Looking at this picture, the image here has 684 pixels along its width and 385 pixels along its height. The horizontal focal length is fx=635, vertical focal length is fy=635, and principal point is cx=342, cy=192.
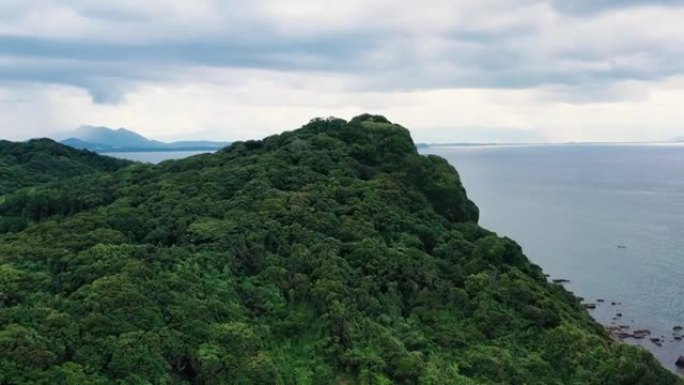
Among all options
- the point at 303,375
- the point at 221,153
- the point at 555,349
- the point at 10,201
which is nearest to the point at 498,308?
the point at 555,349

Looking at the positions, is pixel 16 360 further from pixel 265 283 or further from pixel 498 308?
pixel 498 308

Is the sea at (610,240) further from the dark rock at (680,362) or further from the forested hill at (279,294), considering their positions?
the forested hill at (279,294)

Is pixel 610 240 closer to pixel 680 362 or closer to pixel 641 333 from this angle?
pixel 641 333

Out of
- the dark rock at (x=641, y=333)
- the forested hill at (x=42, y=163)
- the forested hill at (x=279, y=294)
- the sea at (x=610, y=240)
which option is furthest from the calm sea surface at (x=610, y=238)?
the forested hill at (x=42, y=163)

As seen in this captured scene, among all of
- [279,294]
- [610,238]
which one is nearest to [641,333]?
[610,238]

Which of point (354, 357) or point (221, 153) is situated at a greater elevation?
point (221, 153)

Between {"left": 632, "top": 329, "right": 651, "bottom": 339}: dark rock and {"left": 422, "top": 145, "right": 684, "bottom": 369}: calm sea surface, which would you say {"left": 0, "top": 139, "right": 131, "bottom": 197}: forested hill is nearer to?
{"left": 422, "top": 145, "right": 684, "bottom": 369}: calm sea surface
